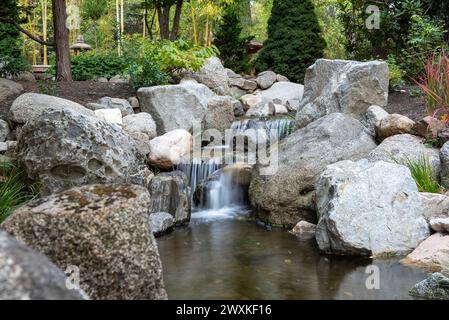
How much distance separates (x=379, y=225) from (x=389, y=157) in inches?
59.1

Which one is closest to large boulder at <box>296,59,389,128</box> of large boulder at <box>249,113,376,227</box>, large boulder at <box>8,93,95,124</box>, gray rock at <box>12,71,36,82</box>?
large boulder at <box>249,113,376,227</box>

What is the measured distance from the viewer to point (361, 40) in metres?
12.2

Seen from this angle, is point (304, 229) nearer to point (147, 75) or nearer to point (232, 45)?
point (147, 75)

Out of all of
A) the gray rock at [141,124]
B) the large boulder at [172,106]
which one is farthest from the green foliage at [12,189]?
the large boulder at [172,106]

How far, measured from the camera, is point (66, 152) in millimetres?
6109

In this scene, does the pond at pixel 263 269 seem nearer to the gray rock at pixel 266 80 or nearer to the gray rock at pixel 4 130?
the gray rock at pixel 4 130

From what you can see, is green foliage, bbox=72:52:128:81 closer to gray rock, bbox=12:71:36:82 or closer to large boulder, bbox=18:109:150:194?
gray rock, bbox=12:71:36:82

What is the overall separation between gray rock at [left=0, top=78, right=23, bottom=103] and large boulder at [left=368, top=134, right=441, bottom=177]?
678cm

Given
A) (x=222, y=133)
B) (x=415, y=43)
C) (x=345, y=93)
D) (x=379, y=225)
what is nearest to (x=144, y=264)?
(x=379, y=225)

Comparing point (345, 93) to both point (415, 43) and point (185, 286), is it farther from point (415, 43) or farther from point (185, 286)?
point (185, 286)

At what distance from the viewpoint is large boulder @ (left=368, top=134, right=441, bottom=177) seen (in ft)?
21.4

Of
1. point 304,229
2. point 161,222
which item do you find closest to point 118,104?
point 161,222

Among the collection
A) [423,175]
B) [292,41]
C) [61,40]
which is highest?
[292,41]

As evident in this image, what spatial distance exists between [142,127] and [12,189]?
322cm
